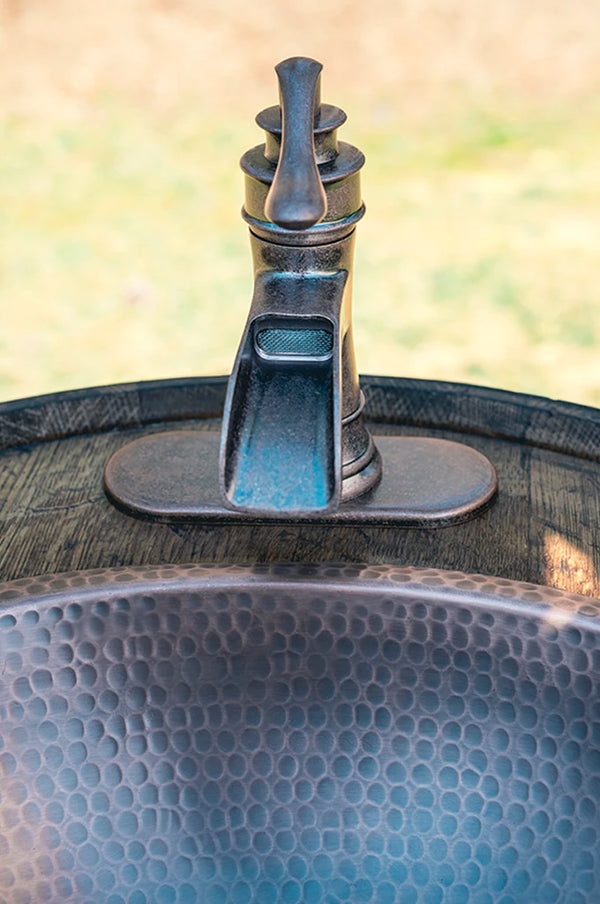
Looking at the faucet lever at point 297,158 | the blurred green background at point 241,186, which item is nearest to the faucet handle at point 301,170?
the faucet lever at point 297,158

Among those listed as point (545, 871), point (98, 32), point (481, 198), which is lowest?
point (481, 198)

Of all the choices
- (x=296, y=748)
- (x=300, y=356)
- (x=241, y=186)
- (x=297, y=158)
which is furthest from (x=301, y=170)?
(x=241, y=186)

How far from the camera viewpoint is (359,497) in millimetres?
561

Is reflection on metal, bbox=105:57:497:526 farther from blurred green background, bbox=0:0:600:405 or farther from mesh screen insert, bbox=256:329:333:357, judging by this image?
blurred green background, bbox=0:0:600:405

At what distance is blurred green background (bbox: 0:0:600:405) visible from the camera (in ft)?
6.04

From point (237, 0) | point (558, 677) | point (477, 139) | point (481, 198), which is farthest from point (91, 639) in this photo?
point (237, 0)

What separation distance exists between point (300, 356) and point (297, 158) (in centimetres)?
11

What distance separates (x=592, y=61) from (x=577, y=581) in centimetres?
259

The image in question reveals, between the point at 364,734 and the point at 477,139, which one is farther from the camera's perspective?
the point at 477,139

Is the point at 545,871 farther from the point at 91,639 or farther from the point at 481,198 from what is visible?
the point at 481,198

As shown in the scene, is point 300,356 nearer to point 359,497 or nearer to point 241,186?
point 359,497

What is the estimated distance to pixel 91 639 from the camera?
503mm

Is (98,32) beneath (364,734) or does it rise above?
beneath

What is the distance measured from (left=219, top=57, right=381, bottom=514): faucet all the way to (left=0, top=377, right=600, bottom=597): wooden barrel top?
0.06 metres
